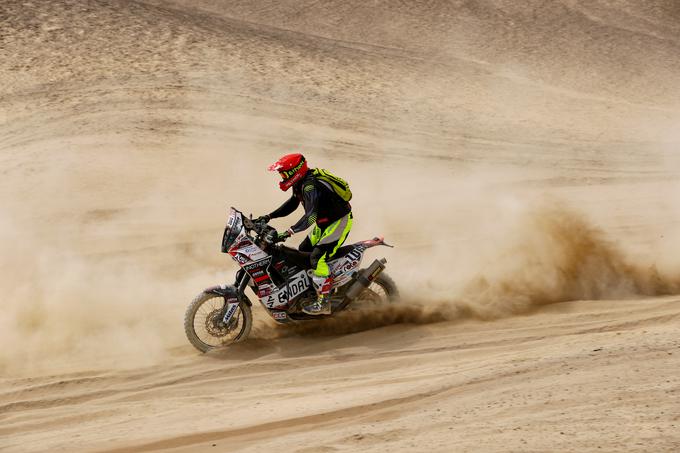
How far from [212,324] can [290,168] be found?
1903 mm

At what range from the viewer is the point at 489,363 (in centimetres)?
737

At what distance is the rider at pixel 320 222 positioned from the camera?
8305mm

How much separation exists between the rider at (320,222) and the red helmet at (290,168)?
0.01 metres

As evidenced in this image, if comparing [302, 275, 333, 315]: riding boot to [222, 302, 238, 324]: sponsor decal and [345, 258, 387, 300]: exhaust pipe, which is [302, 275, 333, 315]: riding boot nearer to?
[345, 258, 387, 300]: exhaust pipe

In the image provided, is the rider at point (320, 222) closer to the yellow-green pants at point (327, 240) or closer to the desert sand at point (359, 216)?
the yellow-green pants at point (327, 240)

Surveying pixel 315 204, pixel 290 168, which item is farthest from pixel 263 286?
pixel 290 168

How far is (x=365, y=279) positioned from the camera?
8711 mm

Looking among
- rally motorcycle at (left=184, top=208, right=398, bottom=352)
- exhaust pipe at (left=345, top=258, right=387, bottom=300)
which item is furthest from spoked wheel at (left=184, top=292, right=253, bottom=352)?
exhaust pipe at (left=345, top=258, right=387, bottom=300)

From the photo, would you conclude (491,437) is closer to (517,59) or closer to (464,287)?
(464,287)

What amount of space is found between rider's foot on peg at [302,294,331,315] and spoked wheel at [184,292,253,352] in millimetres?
652

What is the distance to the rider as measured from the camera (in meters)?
8.30

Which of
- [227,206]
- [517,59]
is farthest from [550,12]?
[227,206]

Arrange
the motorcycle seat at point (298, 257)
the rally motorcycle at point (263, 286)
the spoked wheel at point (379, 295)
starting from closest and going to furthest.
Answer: the rally motorcycle at point (263, 286) < the motorcycle seat at point (298, 257) < the spoked wheel at point (379, 295)

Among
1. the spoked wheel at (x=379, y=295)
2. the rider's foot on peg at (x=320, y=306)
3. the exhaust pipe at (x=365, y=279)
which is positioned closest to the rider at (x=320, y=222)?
the rider's foot on peg at (x=320, y=306)
